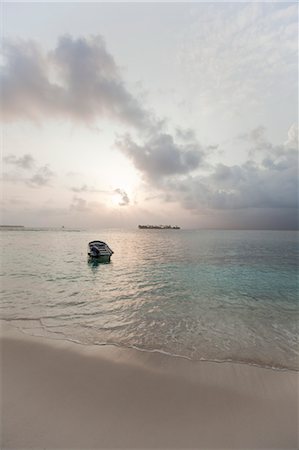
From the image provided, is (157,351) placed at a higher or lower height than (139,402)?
lower

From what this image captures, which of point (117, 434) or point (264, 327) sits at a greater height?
point (117, 434)

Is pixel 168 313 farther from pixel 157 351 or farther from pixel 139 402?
pixel 139 402

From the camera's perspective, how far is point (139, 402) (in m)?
5.23

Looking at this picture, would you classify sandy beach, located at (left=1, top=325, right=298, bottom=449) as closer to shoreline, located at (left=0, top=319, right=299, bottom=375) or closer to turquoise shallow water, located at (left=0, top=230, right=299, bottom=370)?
shoreline, located at (left=0, top=319, right=299, bottom=375)

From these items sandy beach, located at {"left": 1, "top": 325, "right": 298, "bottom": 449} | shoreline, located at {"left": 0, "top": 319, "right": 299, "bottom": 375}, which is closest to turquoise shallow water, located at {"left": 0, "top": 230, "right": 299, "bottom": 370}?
shoreline, located at {"left": 0, "top": 319, "right": 299, "bottom": 375}

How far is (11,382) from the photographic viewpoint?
5844mm

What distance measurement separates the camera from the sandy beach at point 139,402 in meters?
4.25

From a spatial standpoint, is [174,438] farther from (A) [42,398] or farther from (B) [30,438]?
(A) [42,398]

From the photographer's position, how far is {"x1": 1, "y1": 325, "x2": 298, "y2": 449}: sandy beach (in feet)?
14.0

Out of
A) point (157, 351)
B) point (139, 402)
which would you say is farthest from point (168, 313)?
point (139, 402)

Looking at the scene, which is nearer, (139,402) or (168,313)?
(139,402)

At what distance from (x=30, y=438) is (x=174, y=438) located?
2.95 m

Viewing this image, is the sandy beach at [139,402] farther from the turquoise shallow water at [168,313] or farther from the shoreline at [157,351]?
the turquoise shallow water at [168,313]

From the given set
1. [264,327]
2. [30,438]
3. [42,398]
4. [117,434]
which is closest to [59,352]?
[42,398]
